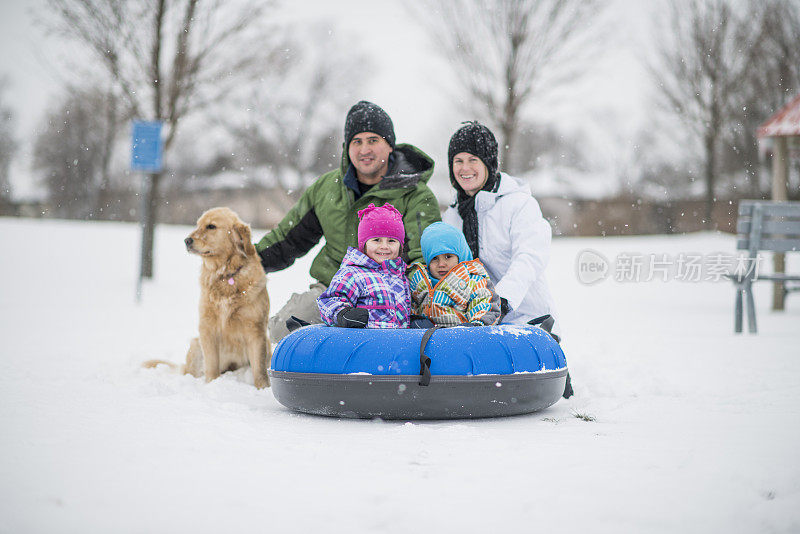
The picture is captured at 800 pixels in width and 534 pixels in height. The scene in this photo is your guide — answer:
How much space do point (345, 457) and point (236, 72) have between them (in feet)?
37.2

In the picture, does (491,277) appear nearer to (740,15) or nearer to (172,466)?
(172,466)

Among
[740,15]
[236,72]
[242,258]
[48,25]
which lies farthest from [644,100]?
[242,258]

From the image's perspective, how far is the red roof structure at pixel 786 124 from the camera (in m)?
11.7

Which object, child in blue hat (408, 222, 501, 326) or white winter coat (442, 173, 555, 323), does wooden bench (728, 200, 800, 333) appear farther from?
child in blue hat (408, 222, 501, 326)

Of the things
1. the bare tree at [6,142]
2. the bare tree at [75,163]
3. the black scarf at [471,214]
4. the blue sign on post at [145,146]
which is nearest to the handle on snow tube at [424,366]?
the black scarf at [471,214]

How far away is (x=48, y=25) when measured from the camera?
Result: 38.4ft

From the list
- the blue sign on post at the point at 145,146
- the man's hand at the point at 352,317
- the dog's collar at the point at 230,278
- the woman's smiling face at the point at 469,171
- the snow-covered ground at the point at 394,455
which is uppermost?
the blue sign on post at the point at 145,146

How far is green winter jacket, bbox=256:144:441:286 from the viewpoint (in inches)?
Result: 189

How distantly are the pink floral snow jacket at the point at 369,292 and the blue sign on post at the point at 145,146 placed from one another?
6.73 meters

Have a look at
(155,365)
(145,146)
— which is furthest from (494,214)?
(145,146)

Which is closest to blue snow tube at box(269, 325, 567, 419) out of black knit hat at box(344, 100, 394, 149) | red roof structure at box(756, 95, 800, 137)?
black knit hat at box(344, 100, 394, 149)

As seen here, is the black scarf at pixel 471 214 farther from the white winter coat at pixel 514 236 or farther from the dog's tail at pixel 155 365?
the dog's tail at pixel 155 365

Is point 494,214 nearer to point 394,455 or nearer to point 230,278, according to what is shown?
point 230,278

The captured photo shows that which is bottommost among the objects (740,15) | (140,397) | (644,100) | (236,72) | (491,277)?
(140,397)
